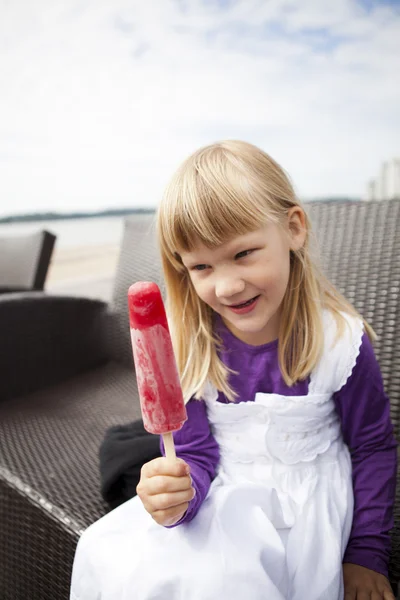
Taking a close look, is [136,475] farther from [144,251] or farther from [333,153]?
[333,153]

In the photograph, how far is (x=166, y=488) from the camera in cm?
71

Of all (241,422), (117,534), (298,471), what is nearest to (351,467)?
(298,471)

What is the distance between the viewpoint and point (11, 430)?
1494mm

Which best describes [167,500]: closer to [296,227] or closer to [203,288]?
[203,288]

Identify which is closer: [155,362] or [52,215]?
[155,362]

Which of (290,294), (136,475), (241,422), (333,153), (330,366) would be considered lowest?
(136,475)

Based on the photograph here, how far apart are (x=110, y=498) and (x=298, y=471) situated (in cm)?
45

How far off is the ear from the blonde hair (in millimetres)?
17

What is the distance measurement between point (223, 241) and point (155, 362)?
29 cm

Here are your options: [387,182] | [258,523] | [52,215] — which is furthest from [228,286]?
[52,215]

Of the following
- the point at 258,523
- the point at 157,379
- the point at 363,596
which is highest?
the point at 157,379

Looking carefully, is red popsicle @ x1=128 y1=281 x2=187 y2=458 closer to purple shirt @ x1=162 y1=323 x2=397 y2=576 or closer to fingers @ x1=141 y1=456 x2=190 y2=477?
fingers @ x1=141 y1=456 x2=190 y2=477

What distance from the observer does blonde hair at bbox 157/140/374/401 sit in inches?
34.4

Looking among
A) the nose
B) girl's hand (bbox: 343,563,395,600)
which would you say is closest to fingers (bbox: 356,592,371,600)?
girl's hand (bbox: 343,563,395,600)
